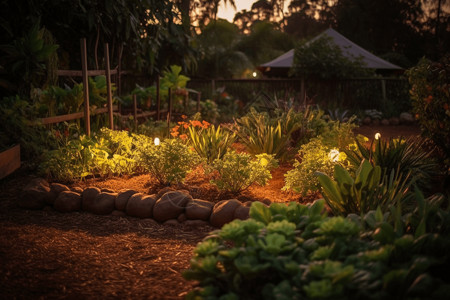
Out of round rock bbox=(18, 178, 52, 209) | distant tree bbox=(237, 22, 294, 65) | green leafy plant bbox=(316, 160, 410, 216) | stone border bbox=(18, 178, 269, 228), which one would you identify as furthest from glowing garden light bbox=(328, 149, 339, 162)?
distant tree bbox=(237, 22, 294, 65)

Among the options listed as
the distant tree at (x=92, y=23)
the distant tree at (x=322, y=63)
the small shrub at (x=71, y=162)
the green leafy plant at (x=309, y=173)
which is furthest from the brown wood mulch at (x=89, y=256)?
the distant tree at (x=322, y=63)

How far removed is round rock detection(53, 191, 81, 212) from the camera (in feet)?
13.3

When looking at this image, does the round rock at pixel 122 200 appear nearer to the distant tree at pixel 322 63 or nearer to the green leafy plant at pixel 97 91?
the green leafy plant at pixel 97 91

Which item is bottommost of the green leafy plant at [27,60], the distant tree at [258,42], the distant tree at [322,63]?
the green leafy plant at [27,60]

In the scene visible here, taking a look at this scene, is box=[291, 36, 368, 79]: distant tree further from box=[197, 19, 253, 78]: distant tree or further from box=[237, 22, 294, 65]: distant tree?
box=[237, 22, 294, 65]: distant tree

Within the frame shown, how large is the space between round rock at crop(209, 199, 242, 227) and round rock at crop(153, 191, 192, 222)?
347 mm

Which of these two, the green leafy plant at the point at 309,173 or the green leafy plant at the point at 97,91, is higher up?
the green leafy plant at the point at 97,91

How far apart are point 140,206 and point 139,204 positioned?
0.02 m

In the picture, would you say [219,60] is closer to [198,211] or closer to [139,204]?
[139,204]

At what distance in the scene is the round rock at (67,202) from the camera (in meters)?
4.06

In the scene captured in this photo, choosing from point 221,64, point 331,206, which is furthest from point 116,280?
point 221,64

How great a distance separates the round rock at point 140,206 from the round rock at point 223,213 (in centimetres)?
63

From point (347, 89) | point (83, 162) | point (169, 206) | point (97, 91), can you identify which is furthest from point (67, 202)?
point (347, 89)

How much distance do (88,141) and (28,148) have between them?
0.98 meters
